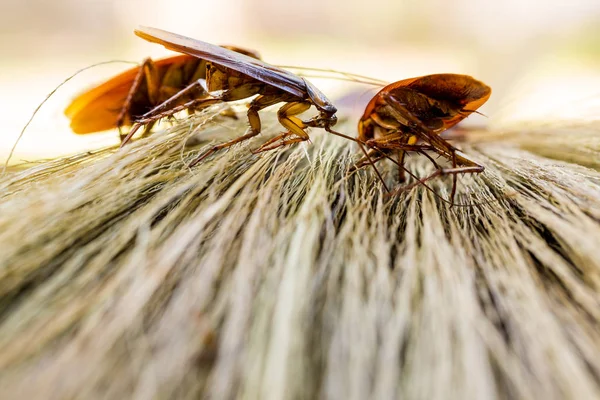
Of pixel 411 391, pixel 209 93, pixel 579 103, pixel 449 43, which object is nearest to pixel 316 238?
pixel 411 391

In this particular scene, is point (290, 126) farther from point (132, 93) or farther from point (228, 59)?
point (132, 93)

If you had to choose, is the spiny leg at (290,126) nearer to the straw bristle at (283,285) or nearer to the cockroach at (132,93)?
the straw bristle at (283,285)

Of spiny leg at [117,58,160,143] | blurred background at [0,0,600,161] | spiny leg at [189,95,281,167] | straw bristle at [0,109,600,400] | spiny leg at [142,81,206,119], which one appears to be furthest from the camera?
blurred background at [0,0,600,161]

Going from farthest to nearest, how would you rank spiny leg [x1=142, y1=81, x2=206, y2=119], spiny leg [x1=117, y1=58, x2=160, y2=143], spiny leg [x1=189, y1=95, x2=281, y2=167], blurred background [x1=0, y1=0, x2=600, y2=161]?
blurred background [x1=0, y1=0, x2=600, y2=161]
spiny leg [x1=117, y1=58, x2=160, y2=143]
spiny leg [x1=142, y1=81, x2=206, y2=119]
spiny leg [x1=189, y1=95, x2=281, y2=167]

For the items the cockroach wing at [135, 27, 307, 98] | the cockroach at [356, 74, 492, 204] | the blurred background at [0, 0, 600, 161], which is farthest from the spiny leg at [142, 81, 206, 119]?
the blurred background at [0, 0, 600, 161]

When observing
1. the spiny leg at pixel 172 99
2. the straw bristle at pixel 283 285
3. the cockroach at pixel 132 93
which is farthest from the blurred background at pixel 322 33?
the straw bristle at pixel 283 285

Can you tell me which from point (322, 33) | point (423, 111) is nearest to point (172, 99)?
point (423, 111)

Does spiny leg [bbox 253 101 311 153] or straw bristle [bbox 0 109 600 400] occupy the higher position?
spiny leg [bbox 253 101 311 153]

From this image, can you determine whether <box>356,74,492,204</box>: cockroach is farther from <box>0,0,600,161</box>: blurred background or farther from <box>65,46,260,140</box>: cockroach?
<box>0,0,600,161</box>: blurred background
